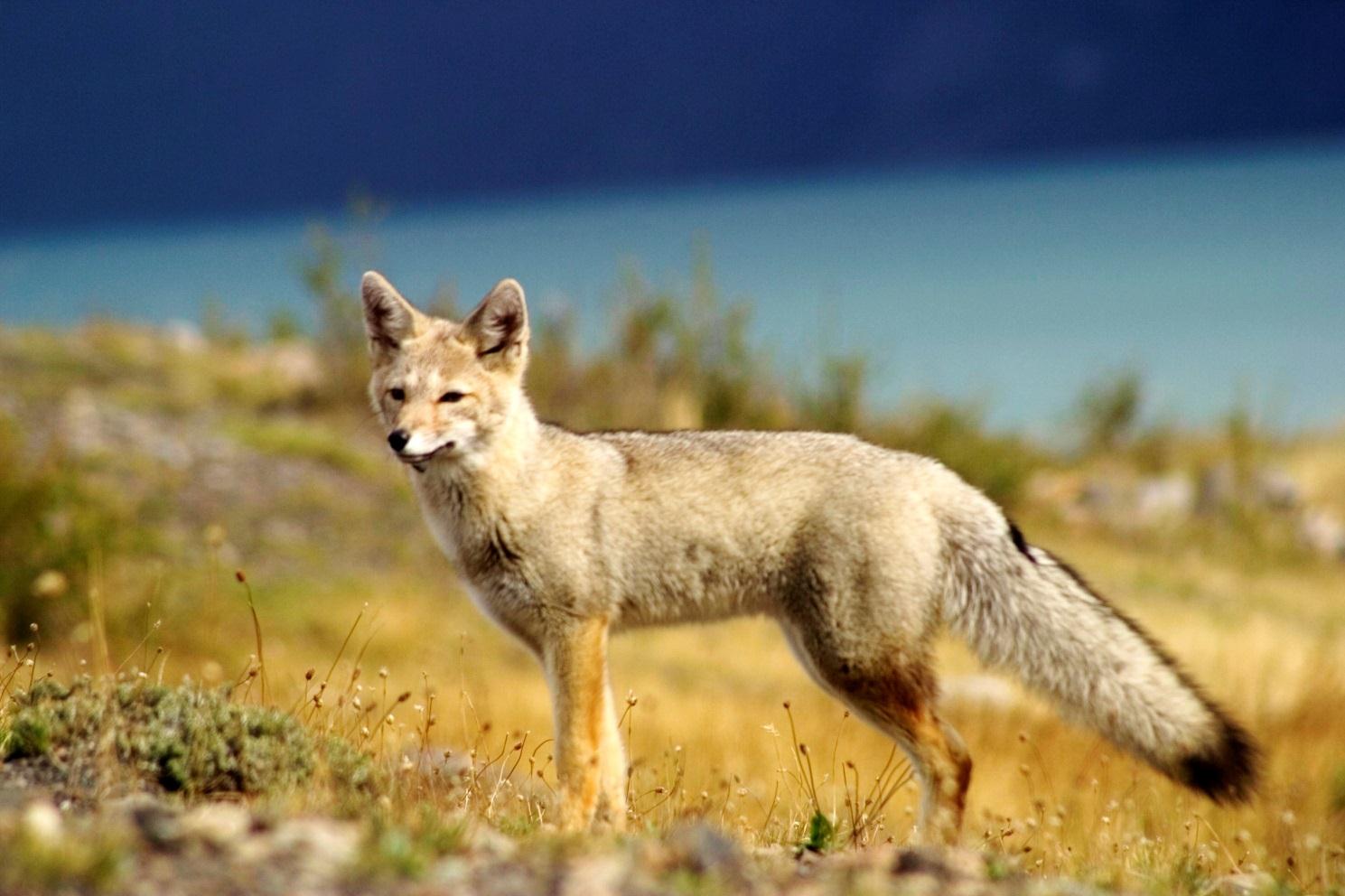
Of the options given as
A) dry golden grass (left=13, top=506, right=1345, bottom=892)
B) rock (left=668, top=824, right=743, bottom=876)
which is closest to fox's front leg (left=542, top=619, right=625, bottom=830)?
dry golden grass (left=13, top=506, right=1345, bottom=892)

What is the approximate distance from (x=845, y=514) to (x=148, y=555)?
7.46 metres

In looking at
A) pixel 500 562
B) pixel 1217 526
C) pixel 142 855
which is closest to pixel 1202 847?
pixel 500 562

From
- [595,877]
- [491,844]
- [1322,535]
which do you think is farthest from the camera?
[1322,535]

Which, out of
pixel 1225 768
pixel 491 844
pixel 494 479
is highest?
pixel 494 479

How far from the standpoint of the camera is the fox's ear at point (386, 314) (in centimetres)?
549

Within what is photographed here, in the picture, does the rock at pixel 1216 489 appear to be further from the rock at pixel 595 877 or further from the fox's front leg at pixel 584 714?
the rock at pixel 595 877

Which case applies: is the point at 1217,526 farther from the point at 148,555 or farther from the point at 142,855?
the point at 142,855

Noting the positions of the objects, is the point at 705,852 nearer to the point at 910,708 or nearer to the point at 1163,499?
the point at 910,708

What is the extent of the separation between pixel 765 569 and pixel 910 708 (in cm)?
74

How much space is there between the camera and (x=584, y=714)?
5.14 metres

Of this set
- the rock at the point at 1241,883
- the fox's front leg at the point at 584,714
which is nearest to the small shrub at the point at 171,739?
the fox's front leg at the point at 584,714

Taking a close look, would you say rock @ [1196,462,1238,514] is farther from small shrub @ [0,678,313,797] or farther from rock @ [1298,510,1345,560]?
small shrub @ [0,678,313,797]

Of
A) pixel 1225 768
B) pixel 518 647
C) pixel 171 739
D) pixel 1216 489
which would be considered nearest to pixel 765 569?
pixel 1225 768

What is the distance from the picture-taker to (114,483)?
1225cm
